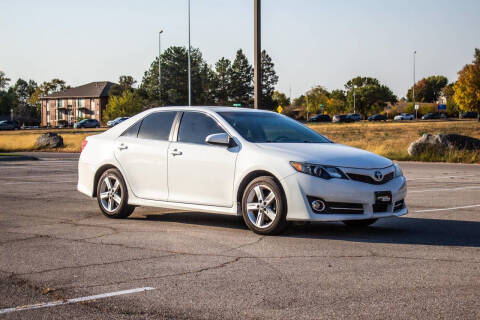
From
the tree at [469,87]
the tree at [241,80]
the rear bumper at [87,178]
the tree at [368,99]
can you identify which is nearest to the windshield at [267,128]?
the rear bumper at [87,178]

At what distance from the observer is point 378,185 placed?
25.9ft

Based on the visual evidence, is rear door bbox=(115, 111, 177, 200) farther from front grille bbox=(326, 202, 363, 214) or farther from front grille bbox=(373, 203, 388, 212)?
front grille bbox=(373, 203, 388, 212)

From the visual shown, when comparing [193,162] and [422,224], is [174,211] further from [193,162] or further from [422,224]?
[422,224]

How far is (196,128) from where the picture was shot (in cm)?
901

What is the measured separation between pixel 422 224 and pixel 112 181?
4.35 metres

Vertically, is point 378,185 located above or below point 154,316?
above

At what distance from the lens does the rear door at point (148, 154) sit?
9141 mm

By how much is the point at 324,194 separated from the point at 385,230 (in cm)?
144

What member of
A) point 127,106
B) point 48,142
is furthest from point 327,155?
→ point 127,106

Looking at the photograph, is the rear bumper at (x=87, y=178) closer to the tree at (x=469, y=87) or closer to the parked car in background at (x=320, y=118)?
the tree at (x=469, y=87)

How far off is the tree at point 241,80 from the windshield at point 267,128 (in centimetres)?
12069

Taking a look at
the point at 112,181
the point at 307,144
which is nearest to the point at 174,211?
the point at 112,181

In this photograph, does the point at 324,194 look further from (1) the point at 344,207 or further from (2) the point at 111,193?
(2) the point at 111,193

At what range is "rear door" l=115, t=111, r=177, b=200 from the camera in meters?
9.14
